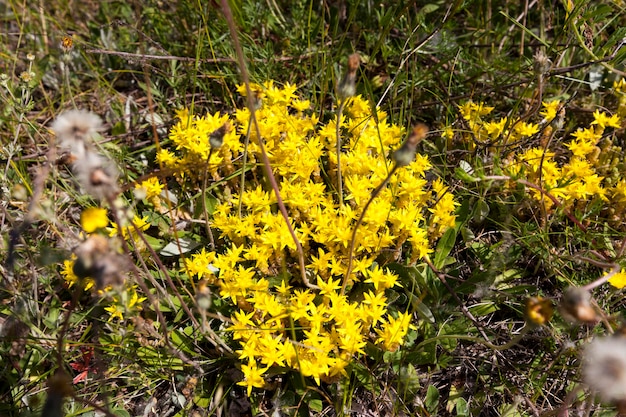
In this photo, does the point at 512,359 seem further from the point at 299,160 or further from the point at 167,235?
the point at 167,235

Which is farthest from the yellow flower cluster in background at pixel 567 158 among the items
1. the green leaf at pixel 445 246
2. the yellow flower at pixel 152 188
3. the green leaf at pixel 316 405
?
the yellow flower at pixel 152 188

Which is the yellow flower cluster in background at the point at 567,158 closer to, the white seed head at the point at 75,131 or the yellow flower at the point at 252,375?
the yellow flower at the point at 252,375

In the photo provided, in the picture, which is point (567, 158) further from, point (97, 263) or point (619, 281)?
point (97, 263)

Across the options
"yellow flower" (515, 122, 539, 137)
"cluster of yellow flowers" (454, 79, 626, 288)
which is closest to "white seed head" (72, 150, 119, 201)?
"cluster of yellow flowers" (454, 79, 626, 288)

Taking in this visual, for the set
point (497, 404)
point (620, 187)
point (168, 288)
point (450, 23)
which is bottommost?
point (497, 404)

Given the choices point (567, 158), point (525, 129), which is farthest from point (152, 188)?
point (567, 158)

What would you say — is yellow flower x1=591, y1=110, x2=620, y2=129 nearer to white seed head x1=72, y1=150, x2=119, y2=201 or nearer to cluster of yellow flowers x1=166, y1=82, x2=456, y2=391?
cluster of yellow flowers x1=166, y1=82, x2=456, y2=391

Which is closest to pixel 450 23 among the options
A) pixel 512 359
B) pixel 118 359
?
pixel 512 359

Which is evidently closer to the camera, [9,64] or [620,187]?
[620,187]

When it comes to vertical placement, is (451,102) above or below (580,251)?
above
